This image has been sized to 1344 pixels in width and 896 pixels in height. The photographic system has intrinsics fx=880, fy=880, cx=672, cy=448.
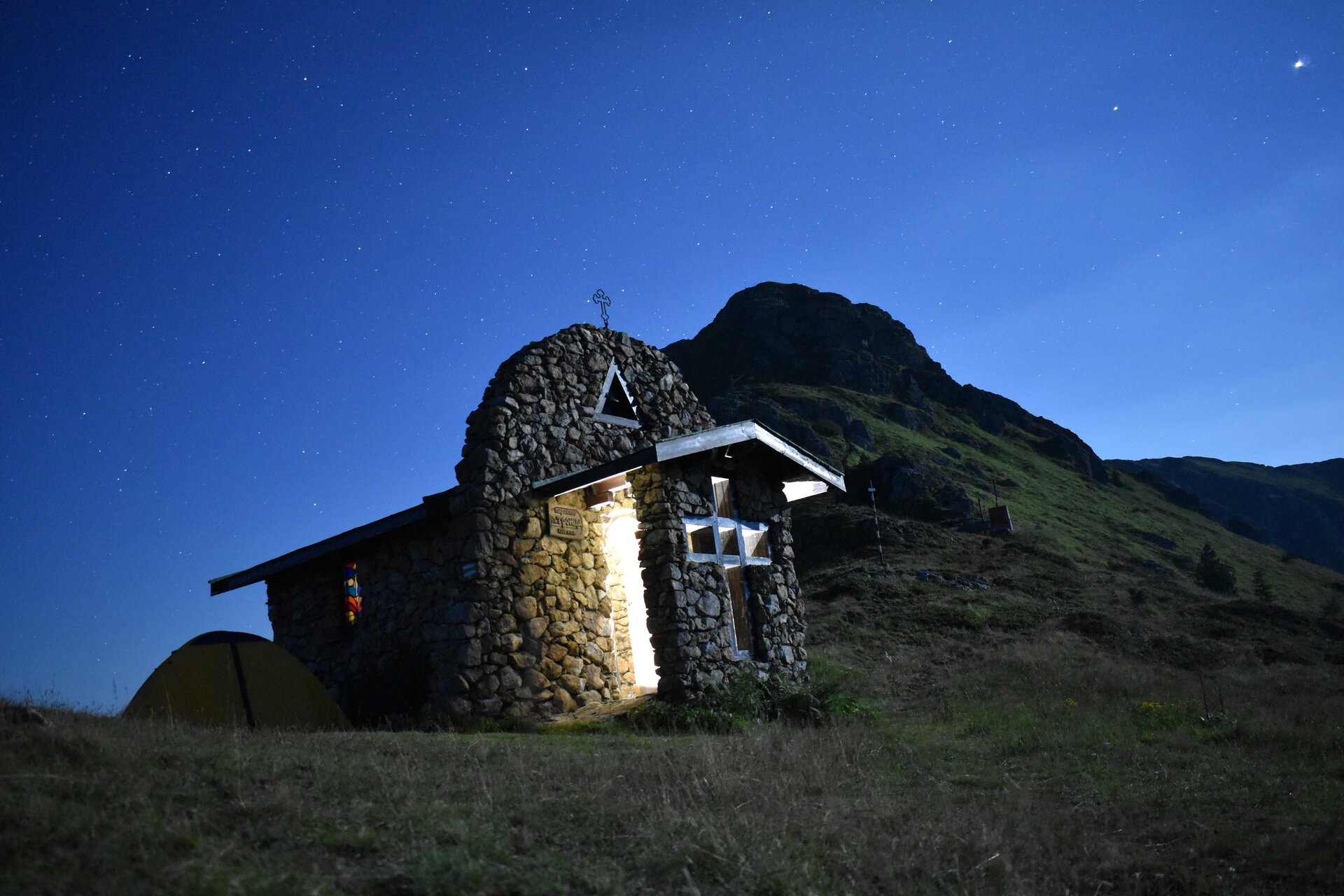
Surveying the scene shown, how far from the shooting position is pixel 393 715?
11.7 metres

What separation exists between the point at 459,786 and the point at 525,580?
260 inches

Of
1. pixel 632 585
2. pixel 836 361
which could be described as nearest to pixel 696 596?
pixel 632 585

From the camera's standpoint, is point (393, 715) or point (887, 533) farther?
point (887, 533)

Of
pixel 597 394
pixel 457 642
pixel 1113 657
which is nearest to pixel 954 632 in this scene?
pixel 1113 657

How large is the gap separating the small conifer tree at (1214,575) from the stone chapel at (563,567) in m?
41.8

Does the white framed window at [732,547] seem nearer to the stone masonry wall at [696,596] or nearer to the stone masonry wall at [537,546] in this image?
the stone masonry wall at [696,596]

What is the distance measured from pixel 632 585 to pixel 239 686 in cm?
632

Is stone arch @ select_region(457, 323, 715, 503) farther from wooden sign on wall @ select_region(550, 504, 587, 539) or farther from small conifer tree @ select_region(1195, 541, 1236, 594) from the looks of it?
small conifer tree @ select_region(1195, 541, 1236, 594)

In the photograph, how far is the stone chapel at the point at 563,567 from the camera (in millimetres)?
11992

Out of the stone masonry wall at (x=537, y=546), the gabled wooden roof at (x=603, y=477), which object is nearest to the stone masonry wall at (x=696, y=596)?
the gabled wooden roof at (x=603, y=477)

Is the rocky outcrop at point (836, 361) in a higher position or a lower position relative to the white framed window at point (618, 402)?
higher

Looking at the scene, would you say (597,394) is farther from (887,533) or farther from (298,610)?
(887,533)

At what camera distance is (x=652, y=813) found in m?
5.41

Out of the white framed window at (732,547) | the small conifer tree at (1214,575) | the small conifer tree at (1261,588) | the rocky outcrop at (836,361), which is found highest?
the rocky outcrop at (836,361)
